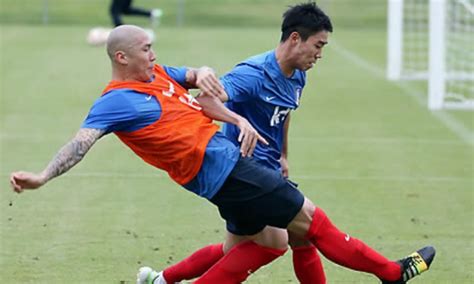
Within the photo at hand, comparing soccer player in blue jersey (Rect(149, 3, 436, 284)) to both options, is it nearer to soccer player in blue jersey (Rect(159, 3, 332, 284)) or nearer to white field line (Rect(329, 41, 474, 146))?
soccer player in blue jersey (Rect(159, 3, 332, 284))

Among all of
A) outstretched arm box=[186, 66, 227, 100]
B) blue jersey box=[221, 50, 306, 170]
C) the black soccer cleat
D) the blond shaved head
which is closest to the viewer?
the blond shaved head

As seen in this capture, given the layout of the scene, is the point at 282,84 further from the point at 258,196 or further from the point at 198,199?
the point at 198,199

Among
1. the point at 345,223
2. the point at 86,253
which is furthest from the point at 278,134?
the point at 345,223

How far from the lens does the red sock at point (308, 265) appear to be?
7342 millimetres

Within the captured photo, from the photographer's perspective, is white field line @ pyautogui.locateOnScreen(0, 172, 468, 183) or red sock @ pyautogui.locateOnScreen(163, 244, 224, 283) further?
white field line @ pyautogui.locateOnScreen(0, 172, 468, 183)

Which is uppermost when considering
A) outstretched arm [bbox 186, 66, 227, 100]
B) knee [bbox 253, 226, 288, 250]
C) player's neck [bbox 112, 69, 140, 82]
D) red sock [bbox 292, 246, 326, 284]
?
player's neck [bbox 112, 69, 140, 82]

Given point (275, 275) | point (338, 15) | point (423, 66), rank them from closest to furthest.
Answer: point (275, 275), point (423, 66), point (338, 15)

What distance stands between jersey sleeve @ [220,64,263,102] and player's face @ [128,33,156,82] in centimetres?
66

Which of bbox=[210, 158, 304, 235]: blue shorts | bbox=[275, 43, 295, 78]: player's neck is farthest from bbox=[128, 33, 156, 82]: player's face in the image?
bbox=[275, 43, 295, 78]: player's neck

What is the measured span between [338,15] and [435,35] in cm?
2114

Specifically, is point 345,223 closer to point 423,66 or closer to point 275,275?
point 275,275

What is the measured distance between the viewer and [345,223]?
1030 centimetres

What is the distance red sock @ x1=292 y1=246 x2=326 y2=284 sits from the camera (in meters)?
7.34

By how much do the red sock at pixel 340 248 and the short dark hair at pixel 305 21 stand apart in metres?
1.10
